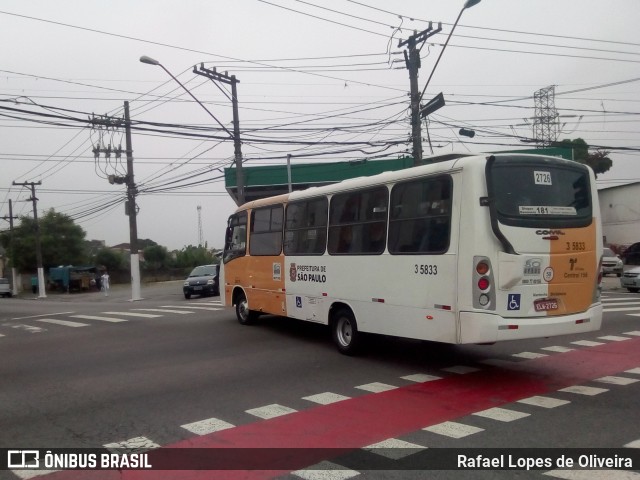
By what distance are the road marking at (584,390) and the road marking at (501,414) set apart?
1.29 m

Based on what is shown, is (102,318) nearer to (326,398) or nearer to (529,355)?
(326,398)

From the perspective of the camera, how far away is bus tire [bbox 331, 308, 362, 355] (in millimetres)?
10273

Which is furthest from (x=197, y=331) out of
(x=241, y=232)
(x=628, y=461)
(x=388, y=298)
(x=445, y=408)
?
(x=628, y=461)

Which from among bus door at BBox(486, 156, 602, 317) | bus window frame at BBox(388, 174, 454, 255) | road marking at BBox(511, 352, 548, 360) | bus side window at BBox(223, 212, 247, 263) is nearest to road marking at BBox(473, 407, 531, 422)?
bus door at BBox(486, 156, 602, 317)

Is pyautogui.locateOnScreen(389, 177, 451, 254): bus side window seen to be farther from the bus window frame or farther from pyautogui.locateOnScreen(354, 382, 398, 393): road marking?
pyautogui.locateOnScreen(354, 382, 398, 393): road marking

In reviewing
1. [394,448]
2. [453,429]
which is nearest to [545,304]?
[453,429]

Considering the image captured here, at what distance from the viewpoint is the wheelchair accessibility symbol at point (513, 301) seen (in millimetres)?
7848

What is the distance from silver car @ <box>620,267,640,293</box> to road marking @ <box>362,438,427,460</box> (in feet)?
63.0

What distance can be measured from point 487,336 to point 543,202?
1997 mm

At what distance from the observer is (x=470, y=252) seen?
7.88 m

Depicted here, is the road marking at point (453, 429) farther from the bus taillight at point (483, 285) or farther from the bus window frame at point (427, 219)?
the bus window frame at point (427, 219)

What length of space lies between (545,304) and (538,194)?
1.46 metres

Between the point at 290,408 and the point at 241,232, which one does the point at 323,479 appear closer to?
the point at 290,408

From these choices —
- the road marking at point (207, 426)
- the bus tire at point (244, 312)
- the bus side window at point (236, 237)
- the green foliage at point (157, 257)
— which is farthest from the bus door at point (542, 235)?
the green foliage at point (157, 257)
